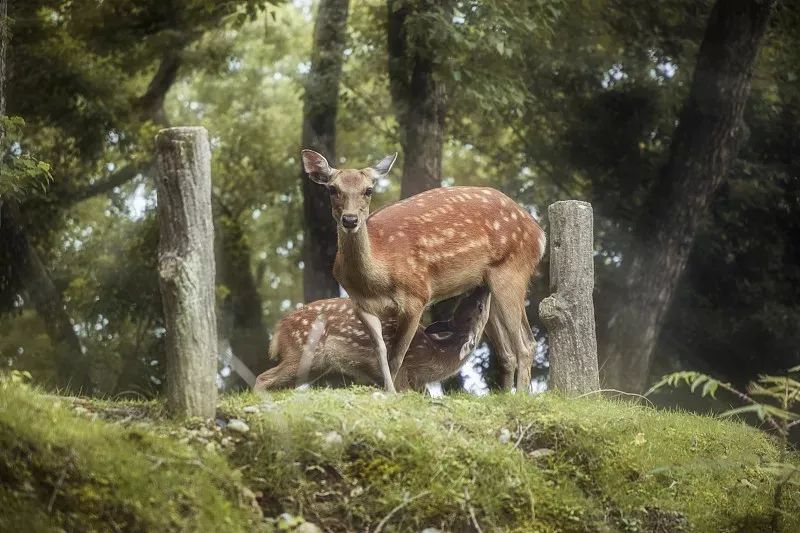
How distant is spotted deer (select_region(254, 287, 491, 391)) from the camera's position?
1013 centimetres

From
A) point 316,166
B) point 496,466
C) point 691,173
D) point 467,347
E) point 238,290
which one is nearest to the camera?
point 496,466

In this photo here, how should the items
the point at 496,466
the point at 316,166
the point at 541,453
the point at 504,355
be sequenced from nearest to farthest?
the point at 496,466 < the point at 541,453 < the point at 316,166 < the point at 504,355

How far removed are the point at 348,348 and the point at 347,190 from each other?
193cm

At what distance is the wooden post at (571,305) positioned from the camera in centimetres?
905

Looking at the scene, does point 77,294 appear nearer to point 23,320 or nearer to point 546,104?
point 23,320

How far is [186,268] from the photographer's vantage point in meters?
6.82

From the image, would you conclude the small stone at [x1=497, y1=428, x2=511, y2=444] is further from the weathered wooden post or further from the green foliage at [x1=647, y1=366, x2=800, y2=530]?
the weathered wooden post

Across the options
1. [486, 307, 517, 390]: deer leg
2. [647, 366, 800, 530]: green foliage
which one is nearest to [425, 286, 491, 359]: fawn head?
[486, 307, 517, 390]: deer leg

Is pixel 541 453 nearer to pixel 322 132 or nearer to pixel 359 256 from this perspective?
pixel 359 256

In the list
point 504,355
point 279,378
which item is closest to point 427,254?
point 504,355

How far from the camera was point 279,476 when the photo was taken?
671 cm

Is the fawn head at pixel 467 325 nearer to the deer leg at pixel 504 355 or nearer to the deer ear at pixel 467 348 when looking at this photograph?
the deer ear at pixel 467 348

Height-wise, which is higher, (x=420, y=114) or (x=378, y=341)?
(x=420, y=114)

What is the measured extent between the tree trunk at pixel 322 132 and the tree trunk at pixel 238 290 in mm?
1916
